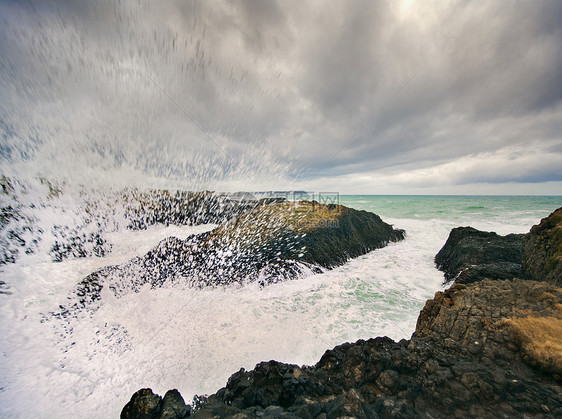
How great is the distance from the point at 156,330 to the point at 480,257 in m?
9.90

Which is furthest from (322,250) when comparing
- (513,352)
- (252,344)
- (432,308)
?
(513,352)

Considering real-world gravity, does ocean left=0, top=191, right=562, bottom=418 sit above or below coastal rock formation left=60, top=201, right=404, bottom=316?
below

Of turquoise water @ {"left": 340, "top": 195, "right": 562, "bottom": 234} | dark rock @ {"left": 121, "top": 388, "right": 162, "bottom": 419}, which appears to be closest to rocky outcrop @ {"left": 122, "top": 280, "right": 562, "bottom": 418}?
dark rock @ {"left": 121, "top": 388, "right": 162, "bottom": 419}

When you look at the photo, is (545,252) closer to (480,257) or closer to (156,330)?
(480,257)

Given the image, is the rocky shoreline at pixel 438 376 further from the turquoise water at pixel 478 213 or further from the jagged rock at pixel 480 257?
the turquoise water at pixel 478 213

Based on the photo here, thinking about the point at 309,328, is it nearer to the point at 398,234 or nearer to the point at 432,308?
the point at 432,308

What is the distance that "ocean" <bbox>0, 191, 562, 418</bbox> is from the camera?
9.47ft

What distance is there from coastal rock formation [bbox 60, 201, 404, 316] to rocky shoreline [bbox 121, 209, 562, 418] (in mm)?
3890

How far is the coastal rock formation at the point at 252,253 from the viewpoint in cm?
571


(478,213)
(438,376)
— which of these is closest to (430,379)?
(438,376)

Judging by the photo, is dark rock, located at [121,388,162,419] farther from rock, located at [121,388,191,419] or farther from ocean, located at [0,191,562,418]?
ocean, located at [0,191,562,418]

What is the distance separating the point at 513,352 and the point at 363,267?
19.0ft

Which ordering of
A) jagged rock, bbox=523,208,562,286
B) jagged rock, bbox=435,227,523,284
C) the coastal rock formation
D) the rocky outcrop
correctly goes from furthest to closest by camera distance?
the coastal rock formation, jagged rock, bbox=435,227,523,284, jagged rock, bbox=523,208,562,286, the rocky outcrop

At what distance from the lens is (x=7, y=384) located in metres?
2.75
